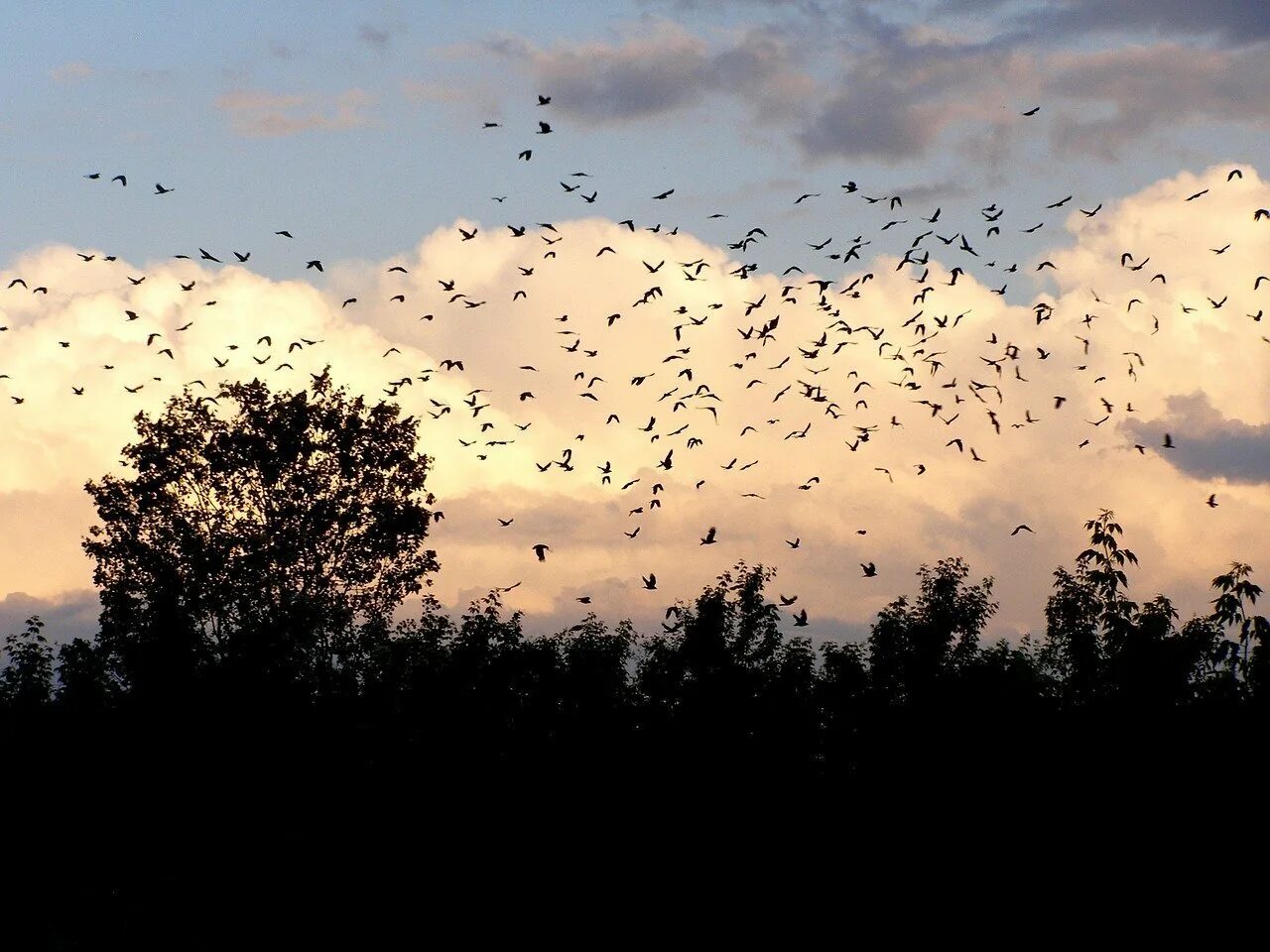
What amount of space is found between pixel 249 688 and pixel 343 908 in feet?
40.3

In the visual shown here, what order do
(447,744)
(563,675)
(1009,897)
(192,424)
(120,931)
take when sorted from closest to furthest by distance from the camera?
(1009,897), (120,931), (447,744), (563,675), (192,424)

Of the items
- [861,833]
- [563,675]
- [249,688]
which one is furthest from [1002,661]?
[249,688]

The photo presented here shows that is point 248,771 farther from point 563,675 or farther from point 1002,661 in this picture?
point 1002,661

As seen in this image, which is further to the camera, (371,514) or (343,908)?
(371,514)

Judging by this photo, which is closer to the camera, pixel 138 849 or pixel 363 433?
pixel 138 849

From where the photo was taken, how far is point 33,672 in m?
58.5

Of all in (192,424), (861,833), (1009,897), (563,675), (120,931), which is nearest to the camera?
(1009,897)

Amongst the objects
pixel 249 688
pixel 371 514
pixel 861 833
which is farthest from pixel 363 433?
pixel 861 833

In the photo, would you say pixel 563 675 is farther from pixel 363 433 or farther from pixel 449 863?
pixel 363 433

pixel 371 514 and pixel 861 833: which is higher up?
pixel 371 514

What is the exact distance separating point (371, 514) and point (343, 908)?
2001 cm

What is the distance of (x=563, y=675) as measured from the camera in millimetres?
48156

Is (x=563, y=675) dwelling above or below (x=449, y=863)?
above

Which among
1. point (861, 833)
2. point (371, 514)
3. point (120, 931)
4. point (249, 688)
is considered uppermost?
point (371, 514)
